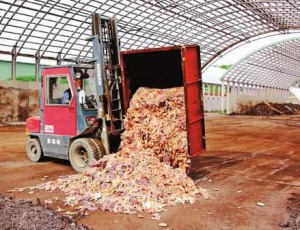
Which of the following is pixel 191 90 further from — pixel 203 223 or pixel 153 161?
pixel 203 223

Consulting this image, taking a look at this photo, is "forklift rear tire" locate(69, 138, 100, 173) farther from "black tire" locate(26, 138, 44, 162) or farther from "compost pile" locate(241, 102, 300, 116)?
"compost pile" locate(241, 102, 300, 116)

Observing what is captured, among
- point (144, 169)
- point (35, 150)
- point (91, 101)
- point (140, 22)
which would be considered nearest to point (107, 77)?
point (91, 101)

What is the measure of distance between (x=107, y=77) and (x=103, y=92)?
14.9 inches

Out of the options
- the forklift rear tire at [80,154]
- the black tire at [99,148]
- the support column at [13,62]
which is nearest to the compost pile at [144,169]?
the black tire at [99,148]

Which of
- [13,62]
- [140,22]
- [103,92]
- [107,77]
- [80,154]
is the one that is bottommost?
[80,154]

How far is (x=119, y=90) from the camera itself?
9.14m

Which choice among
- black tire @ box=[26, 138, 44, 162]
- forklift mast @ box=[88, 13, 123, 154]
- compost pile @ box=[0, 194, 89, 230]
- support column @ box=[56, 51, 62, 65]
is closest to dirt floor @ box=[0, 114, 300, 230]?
black tire @ box=[26, 138, 44, 162]

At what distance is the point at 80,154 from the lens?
362 inches

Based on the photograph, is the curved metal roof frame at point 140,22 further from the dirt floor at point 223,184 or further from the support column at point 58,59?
the dirt floor at point 223,184

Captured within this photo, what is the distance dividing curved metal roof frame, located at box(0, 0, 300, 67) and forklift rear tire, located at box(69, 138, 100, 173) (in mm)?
14940

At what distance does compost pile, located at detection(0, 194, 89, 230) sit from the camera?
15.9 feet

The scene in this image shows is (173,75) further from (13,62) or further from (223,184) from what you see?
(13,62)

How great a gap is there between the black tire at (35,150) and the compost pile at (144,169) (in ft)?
8.44

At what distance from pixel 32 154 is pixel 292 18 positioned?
29.0m
